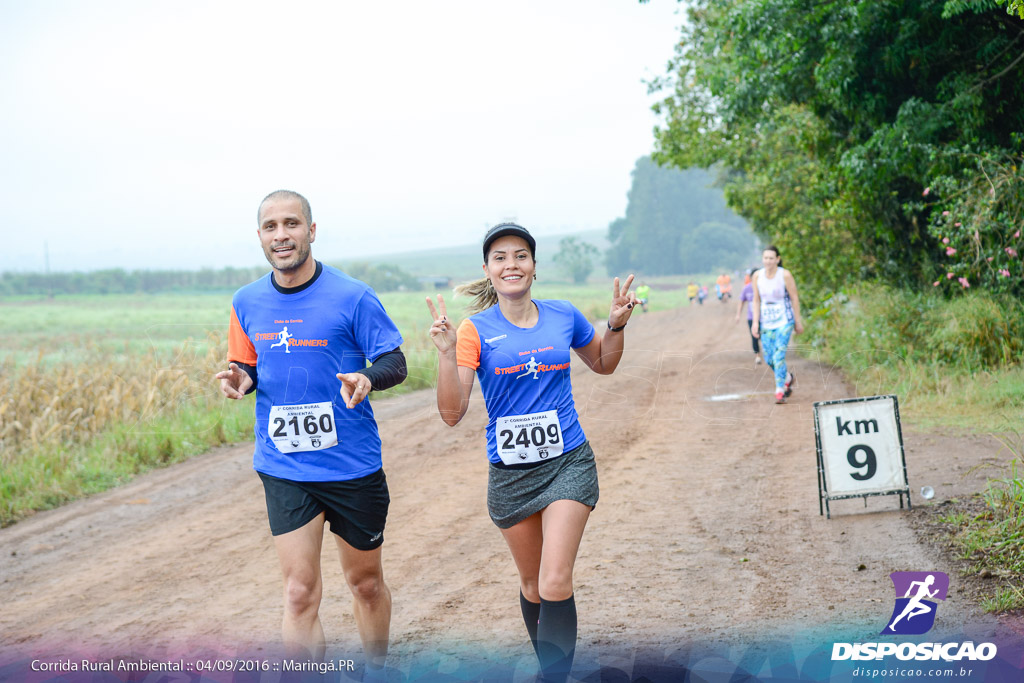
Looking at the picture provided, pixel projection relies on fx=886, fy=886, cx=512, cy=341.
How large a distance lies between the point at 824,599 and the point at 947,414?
5.87 metres

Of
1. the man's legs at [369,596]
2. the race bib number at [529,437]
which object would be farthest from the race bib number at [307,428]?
the race bib number at [529,437]

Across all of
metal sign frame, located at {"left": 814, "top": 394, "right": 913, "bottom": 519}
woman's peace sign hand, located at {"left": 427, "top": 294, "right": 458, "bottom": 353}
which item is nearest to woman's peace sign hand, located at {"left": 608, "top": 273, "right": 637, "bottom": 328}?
woman's peace sign hand, located at {"left": 427, "top": 294, "right": 458, "bottom": 353}

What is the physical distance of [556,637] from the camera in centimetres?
388

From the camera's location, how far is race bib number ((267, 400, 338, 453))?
408cm

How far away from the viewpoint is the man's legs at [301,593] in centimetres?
394

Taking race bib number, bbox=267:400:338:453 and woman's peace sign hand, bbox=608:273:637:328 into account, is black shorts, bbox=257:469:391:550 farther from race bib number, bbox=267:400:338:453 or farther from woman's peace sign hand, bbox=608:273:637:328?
woman's peace sign hand, bbox=608:273:637:328

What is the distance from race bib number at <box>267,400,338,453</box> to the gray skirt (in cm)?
81

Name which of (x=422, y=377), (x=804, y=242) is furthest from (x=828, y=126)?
(x=422, y=377)

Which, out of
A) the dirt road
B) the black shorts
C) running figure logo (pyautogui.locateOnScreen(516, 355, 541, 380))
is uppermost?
running figure logo (pyautogui.locateOnScreen(516, 355, 541, 380))

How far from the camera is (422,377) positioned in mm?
17797

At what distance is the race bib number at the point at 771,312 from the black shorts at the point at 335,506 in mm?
8720

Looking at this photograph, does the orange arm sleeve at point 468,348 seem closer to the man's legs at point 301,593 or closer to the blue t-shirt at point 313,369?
the blue t-shirt at point 313,369

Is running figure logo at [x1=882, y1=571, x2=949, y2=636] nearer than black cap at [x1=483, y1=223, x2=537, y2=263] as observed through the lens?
No

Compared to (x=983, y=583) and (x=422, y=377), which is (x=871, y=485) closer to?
(x=983, y=583)
